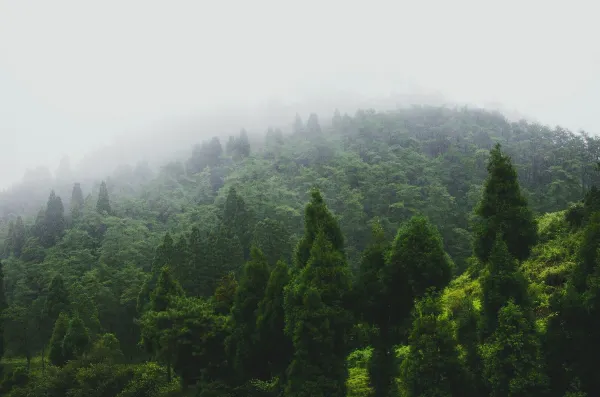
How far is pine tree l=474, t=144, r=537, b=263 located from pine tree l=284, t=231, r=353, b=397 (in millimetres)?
6263

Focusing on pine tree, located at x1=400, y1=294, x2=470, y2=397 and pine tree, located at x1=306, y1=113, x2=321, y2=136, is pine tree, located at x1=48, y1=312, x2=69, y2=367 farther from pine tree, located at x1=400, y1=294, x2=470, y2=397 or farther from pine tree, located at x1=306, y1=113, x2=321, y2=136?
pine tree, located at x1=306, y1=113, x2=321, y2=136

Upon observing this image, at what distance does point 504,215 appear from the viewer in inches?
800

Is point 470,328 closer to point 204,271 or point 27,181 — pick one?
point 204,271

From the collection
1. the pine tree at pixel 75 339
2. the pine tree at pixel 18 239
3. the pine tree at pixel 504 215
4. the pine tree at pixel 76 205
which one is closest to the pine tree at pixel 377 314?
the pine tree at pixel 504 215

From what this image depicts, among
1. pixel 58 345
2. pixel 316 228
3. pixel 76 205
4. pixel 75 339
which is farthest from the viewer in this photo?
pixel 76 205

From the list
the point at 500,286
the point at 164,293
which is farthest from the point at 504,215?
the point at 164,293

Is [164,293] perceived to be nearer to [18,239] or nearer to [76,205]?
[18,239]

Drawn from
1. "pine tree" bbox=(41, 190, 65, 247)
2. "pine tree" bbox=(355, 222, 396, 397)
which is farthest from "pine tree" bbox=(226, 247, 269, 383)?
"pine tree" bbox=(41, 190, 65, 247)

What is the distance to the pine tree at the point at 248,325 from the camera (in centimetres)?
2500

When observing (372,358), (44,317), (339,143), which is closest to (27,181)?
(339,143)

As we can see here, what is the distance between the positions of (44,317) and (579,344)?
45.2m

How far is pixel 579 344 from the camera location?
54.5 ft

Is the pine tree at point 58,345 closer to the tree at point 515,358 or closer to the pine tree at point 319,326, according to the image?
the pine tree at point 319,326

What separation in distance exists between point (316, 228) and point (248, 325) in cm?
681
